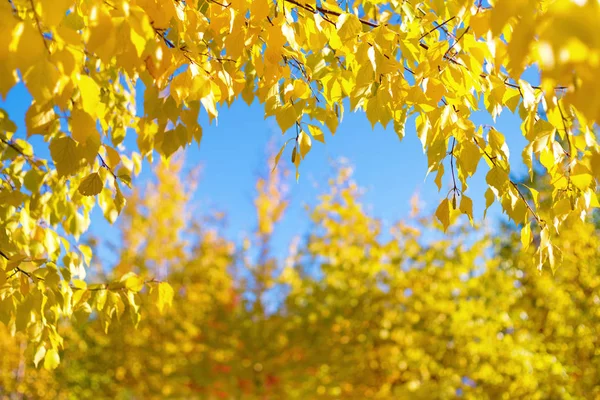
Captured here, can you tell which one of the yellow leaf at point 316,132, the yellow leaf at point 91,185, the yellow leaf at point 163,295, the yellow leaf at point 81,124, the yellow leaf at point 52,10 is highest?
the yellow leaf at point 316,132

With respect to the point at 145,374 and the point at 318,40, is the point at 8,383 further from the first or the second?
the point at 318,40

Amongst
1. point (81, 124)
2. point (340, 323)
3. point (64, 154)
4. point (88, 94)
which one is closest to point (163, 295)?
point (64, 154)

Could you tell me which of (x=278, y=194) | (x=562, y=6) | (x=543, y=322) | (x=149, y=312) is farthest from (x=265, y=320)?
(x=562, y=6)

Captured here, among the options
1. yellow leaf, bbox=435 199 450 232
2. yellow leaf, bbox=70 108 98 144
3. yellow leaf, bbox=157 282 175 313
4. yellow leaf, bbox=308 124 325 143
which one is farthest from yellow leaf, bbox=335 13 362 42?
yellow leaf, bbox=157 282 175 313

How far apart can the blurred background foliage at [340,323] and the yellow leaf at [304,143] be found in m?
0.84

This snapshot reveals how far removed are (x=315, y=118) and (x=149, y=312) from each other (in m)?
9.91

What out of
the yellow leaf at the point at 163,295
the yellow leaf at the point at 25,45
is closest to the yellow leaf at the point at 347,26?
the yellow leaf at the point at 25,45

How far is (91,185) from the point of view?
1.92 m

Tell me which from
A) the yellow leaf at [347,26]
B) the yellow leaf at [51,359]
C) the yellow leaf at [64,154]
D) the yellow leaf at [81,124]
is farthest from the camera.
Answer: the yellow leaf at [51,359]

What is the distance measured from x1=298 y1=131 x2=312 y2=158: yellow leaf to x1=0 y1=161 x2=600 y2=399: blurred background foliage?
0.84m

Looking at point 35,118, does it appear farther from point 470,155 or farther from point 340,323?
point 340,323

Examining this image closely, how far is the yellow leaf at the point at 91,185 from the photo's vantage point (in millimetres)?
1908

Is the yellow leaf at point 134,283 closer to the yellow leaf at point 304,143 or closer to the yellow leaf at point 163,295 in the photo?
the yellow leaf at point 163,295

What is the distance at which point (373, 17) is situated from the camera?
10.6 ft
